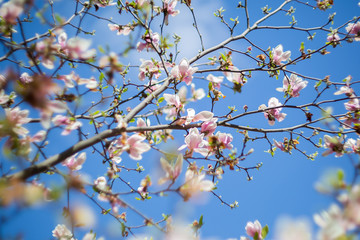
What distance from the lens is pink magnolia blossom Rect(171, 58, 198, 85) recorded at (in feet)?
4.66

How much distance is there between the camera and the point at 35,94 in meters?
0.68

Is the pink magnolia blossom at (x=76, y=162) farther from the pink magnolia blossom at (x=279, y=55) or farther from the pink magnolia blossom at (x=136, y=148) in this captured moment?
the pink magnolia blossom at (x=279, y=55)

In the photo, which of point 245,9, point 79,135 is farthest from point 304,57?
point 79,135

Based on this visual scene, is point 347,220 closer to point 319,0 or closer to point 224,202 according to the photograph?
point 224,202

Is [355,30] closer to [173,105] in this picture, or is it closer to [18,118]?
[173,105]

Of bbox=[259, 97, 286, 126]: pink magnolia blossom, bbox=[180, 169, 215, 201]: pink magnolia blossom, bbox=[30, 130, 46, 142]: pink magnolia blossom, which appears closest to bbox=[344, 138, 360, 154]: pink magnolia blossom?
bbox=[259, 97, 286, 126]: pink magnolia blossom

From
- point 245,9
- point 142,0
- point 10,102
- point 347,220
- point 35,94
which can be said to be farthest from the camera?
point 245,9

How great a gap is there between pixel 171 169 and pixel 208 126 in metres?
0.55

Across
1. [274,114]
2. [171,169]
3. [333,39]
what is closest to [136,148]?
[171,169]

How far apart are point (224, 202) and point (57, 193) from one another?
1.43 meters

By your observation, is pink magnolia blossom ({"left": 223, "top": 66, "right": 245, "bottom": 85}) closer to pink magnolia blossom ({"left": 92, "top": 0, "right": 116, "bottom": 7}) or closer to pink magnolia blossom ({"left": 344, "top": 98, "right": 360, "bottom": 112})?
pink magnolia blossom ({"left": 344, "top": 98, "right": 360, "bottom": 112})

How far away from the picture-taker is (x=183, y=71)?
144 centimetres

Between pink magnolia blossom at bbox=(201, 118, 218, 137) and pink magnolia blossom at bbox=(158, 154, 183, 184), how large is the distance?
505 millimetres

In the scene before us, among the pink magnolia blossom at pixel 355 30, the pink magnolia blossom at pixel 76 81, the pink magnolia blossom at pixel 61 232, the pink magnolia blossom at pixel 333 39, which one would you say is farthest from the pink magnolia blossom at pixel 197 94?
the pink magnolia blossom at pixel 355 30
